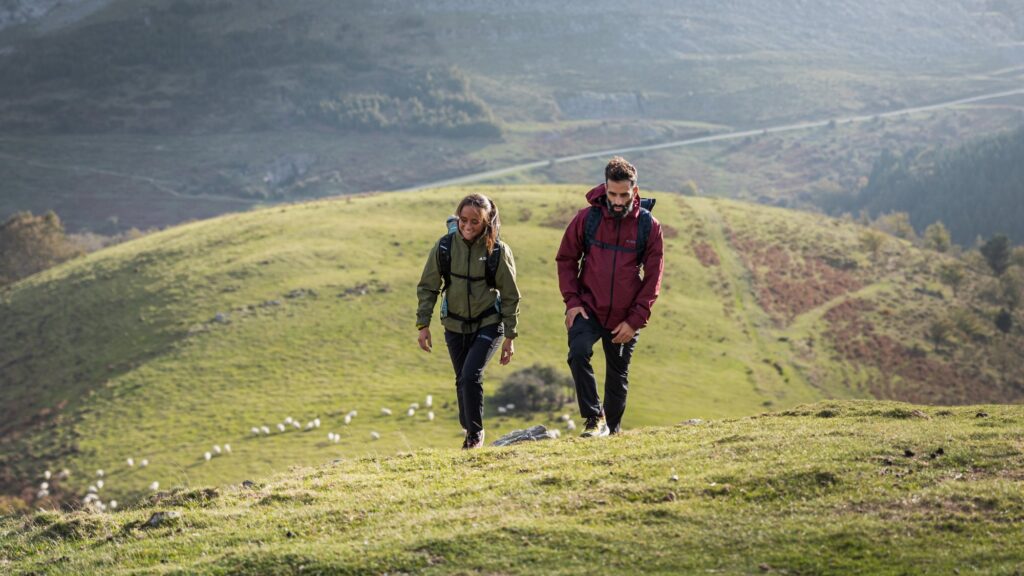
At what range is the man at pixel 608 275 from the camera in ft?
49.6

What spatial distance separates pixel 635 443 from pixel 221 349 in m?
56.2

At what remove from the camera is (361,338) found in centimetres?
7006

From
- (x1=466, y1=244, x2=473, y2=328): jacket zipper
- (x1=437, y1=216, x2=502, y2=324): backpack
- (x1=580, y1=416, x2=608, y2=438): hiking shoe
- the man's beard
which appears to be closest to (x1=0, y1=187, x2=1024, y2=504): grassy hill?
(x1=580, y1=416, x2=608, y2=438): hiking shoe

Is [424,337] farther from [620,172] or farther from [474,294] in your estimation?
[620,172]

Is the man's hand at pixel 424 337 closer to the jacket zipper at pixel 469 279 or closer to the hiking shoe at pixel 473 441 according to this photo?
the jacket zipper at pixel 469 279

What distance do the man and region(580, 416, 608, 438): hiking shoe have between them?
3.51 feet

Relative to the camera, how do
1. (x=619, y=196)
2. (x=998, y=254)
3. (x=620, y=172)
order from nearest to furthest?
(x=620, y=172)
(x=619, y=196)
(x=998, y=254)

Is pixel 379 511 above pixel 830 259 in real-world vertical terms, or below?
above

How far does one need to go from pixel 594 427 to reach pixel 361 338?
2164 inches

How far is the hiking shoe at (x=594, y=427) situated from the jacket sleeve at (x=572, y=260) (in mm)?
2408

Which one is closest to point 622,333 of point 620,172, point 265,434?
point 620,172

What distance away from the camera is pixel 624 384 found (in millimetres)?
16234

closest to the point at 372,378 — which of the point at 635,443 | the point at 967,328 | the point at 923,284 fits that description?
the point at 635,443

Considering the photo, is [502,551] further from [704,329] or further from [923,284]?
[923,284]
